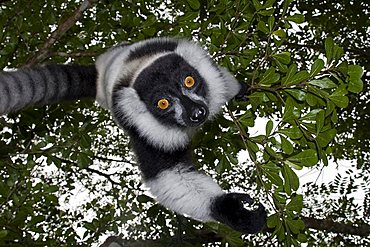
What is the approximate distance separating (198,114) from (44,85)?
863 mm

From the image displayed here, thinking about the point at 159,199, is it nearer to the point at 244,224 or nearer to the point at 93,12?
the point at 244,224

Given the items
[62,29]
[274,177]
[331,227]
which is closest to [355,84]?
[274,177]

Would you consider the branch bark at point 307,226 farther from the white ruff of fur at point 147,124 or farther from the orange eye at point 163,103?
the orange eye at point 163,103

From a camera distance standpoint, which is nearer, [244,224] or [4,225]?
[244,224]

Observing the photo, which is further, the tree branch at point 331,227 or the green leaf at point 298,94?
the tree branch at point 331,227

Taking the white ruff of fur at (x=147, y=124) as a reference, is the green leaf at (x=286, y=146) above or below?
below

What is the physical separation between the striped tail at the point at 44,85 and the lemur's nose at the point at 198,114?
786 mm

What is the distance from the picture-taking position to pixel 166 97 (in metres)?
3.05

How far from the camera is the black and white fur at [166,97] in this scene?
304 centimetres

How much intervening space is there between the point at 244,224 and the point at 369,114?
4280 millimetres

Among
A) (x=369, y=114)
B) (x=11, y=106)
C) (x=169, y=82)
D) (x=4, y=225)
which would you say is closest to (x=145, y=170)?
(x=169, y=82)

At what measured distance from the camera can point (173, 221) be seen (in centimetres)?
476

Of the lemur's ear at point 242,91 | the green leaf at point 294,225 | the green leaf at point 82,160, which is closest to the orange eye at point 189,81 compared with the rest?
the lemur's ear at point 242,91

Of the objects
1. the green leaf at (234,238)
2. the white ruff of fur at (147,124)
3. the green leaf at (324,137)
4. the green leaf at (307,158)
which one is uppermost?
the white ruff of fur at (147,124)
